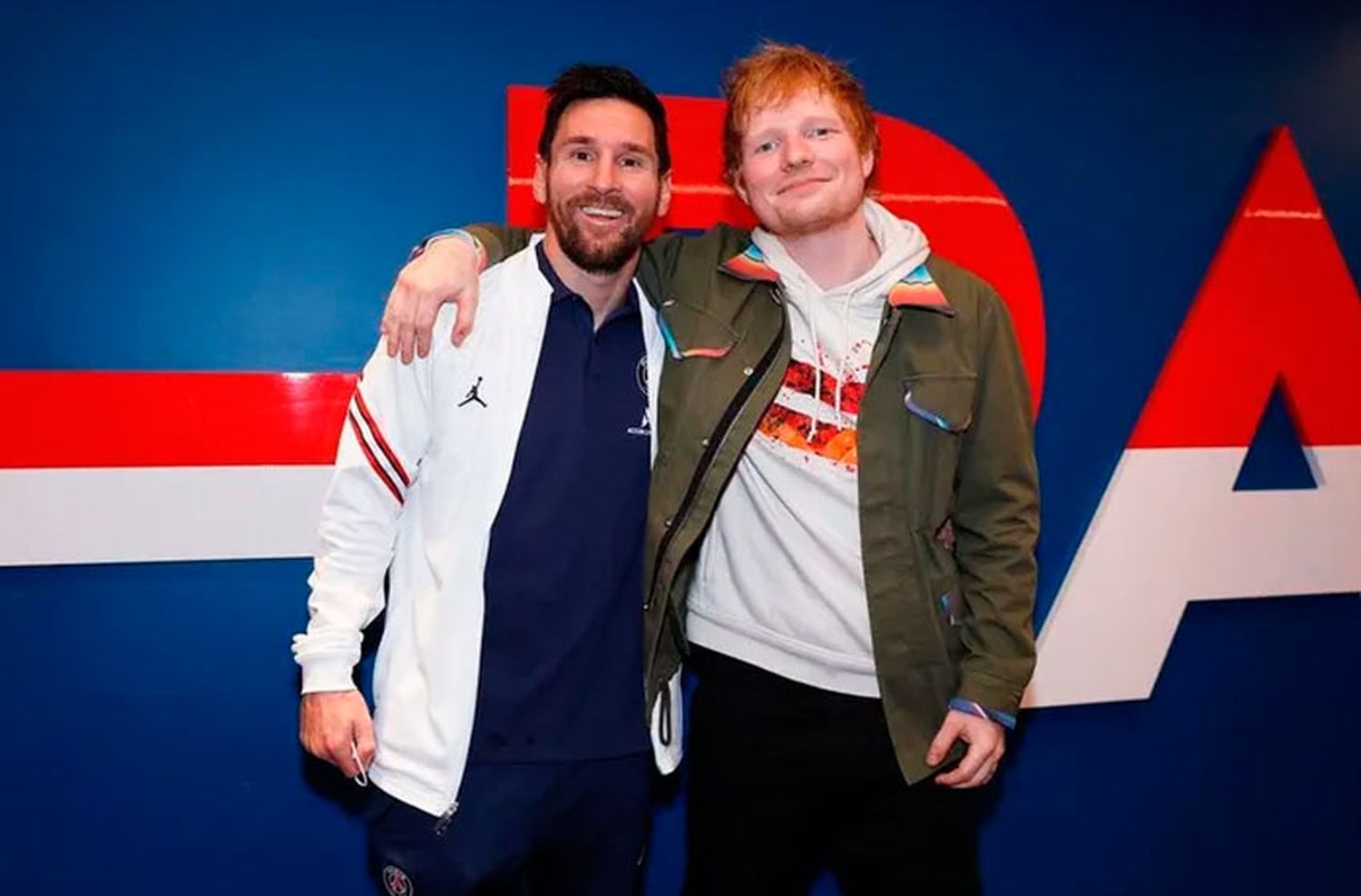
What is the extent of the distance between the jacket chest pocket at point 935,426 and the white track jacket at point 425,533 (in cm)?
57

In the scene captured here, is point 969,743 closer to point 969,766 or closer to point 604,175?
point 969,766

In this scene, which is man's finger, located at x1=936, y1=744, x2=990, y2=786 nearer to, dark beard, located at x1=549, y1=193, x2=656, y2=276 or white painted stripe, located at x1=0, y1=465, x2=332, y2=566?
dark beard, located at x1=549, y1=193, x2=656, y2=276

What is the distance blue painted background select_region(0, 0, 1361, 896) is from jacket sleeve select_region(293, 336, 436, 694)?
568 millimetres

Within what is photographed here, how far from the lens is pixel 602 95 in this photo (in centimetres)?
148

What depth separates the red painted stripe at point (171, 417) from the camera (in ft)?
5.72

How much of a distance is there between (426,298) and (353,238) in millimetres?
638

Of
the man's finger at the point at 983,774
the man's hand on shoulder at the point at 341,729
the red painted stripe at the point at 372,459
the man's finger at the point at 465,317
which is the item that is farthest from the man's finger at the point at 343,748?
the man's finger at the point at 983,774

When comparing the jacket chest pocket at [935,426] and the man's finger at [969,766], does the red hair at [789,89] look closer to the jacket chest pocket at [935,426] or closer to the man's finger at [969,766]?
the jacket chest pocket at [935,426]

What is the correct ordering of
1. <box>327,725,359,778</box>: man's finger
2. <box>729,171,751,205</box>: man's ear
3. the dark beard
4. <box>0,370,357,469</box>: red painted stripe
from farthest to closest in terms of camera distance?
<box>0,370,357,469</box>: red painted stripe < <box>729,171,751,205</box>: man's ear < the dark beard < <box>327,725,359,778</box>: man's finger

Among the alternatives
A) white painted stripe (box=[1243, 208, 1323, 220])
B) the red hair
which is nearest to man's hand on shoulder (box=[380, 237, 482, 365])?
the red hair

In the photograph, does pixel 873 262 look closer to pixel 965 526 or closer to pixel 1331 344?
pixel 965 526

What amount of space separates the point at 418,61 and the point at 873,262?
98 centimetres

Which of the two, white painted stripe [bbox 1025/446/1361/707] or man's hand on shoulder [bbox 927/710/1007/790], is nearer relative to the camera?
man's hand on shoulder [bbox 927/710/1007/790]

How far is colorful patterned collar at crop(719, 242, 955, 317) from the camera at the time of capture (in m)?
1.45
